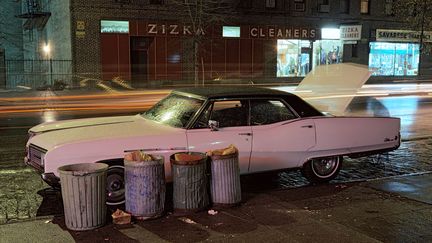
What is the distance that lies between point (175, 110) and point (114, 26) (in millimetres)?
23353

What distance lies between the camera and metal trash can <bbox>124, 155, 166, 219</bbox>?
19.2 ft

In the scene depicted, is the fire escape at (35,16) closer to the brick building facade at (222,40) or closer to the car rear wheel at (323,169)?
the brick building facade at (222,40)

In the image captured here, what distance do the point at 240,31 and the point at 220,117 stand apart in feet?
86.9

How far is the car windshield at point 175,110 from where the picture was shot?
274 inches

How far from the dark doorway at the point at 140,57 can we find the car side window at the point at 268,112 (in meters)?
23.0

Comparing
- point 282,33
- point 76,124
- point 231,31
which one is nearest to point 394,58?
point 282,33

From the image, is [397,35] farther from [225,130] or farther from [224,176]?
[224,176]

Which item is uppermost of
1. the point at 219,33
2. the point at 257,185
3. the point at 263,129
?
the point at 219,33

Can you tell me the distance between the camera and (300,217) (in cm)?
614

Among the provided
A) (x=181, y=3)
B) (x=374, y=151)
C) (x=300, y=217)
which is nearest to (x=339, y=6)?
(x=181, y=3)

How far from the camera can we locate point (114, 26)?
29.5 m

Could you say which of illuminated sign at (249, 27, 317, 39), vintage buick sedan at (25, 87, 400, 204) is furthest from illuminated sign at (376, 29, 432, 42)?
vintage buick sedan at (25, 87, 400, 204)

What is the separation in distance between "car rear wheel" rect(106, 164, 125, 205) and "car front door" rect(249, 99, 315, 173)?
1.78 meters

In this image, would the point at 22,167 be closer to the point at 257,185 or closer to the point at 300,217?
the point at 257,185
